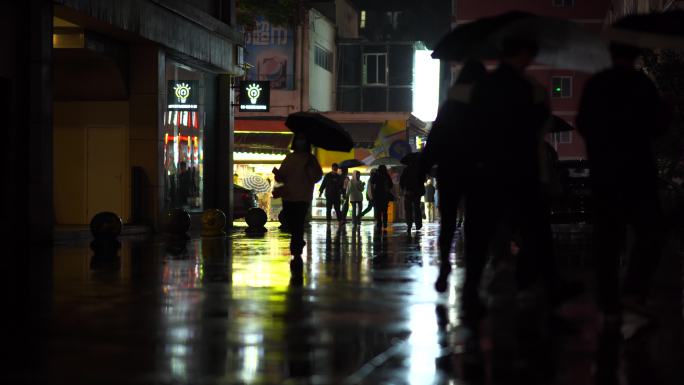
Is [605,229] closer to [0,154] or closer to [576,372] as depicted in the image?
[576,372]

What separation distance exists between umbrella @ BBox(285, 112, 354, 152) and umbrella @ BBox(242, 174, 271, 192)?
35879 mm

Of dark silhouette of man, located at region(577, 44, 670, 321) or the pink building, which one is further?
the pink building

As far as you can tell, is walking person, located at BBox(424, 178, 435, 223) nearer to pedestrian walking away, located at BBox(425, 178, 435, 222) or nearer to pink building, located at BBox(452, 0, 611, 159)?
pedestrian walking away, located at BBox(425, 178, 435, 222)

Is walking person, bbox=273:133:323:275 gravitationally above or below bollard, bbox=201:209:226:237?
above

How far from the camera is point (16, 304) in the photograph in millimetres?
10102

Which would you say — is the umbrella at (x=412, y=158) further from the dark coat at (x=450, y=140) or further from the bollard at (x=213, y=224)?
the dark coat at (x=450, y=140)

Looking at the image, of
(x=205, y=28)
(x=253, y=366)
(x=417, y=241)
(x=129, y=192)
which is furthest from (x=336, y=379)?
(x=205, y=28)

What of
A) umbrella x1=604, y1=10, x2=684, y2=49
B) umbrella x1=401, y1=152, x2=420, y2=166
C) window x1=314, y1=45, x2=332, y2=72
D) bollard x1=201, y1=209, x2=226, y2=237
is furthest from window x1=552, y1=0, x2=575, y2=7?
umbrella x1=604, y1=10, x2=684, y2=49

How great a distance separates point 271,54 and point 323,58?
16.2 ft

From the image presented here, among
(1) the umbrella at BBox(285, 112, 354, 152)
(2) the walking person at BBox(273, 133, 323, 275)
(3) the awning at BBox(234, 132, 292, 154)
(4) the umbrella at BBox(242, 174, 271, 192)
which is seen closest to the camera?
(2) the walking person at BBox(273, 133, 323, 275)

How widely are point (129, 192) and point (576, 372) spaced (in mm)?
22929

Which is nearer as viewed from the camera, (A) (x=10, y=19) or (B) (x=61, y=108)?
(A) (x=10, y=19)

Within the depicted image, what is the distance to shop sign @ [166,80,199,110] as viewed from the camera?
30.6 m

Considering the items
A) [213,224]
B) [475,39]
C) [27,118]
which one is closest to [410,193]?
[213,224]
